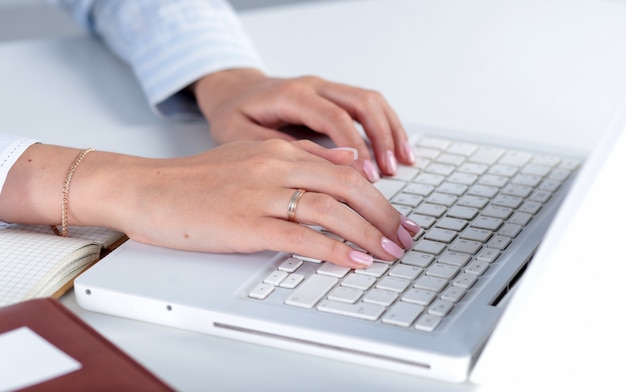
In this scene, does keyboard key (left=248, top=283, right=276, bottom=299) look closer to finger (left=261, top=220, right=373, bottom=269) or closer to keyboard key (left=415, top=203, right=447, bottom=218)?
finger (left=261, top=220, right=373, bottom=269)

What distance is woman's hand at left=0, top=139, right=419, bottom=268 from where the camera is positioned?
2.56ft

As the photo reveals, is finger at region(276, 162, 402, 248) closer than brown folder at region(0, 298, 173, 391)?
No

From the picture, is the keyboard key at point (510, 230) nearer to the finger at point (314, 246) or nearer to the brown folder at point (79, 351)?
the finger at point (314, 246)

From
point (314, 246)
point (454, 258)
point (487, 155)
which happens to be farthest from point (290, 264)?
point (487, 155)

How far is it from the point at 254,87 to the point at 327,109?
0.12 meters

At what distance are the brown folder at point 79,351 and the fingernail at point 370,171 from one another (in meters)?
0.38

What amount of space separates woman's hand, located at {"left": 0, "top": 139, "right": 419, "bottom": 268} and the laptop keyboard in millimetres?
23

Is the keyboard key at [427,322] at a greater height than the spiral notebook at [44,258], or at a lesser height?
lesser

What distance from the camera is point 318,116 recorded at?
1037mm

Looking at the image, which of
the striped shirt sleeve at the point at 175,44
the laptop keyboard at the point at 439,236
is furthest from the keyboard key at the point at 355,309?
the striped shirt sleeve at the point at 175,44

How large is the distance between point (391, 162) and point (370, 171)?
0.11 ft

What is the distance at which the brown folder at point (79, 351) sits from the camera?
59 centimetres

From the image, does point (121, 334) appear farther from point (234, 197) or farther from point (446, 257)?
point (446, 257)

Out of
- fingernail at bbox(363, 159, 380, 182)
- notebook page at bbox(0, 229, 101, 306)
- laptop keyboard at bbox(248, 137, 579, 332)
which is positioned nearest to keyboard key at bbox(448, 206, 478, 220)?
laptop keyboard at bbox(248, 137, 579, 332)
